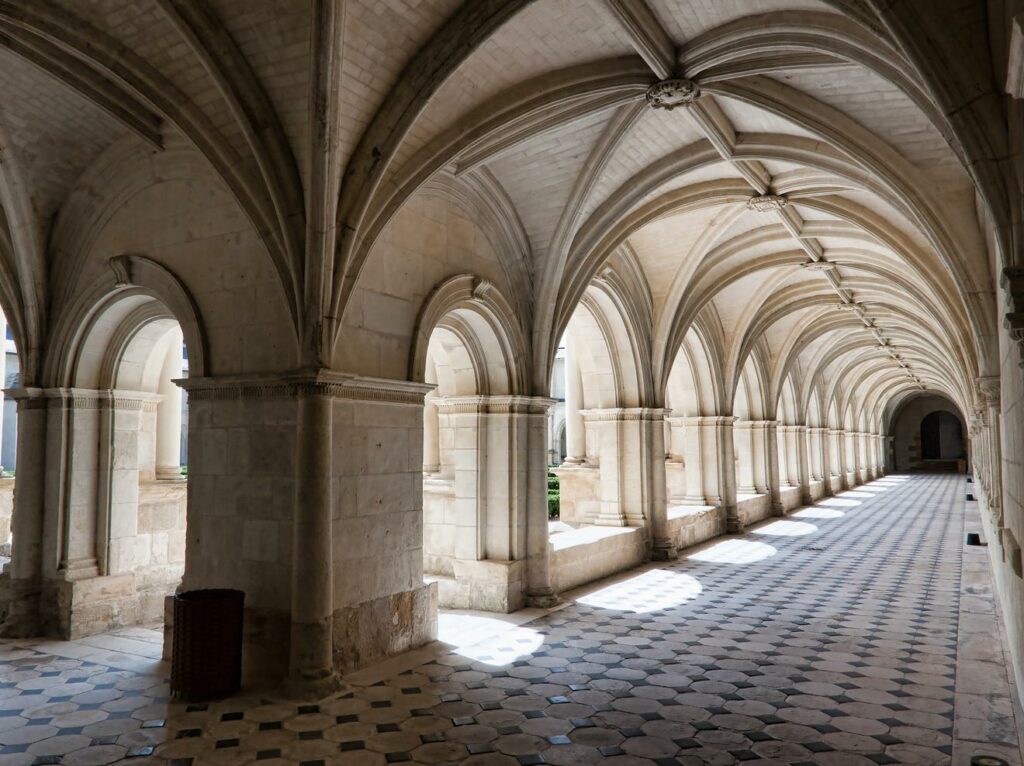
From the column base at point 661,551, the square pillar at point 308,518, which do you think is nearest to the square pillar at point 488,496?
the square pillar at point 308,518

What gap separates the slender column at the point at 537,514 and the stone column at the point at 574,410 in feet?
12.3

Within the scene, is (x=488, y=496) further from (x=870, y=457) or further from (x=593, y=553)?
(x=870, y=457)

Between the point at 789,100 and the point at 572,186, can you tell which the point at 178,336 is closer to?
the point at 572,186

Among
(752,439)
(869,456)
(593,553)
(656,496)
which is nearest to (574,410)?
(656,496)

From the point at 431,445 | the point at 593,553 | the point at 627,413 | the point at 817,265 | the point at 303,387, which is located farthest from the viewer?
the point at 817,265

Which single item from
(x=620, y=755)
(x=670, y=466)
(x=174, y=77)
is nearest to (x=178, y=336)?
(x=174, y=77)

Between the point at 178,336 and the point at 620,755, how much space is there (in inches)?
288

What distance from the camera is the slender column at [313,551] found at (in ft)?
19.5

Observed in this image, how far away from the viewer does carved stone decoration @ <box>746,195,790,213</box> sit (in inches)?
397

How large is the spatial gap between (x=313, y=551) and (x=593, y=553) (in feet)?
17.6

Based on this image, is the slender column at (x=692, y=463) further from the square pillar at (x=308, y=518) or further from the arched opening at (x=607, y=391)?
the square pillar at (x=308, y=518)

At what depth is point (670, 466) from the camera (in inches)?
647

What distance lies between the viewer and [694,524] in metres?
14.1

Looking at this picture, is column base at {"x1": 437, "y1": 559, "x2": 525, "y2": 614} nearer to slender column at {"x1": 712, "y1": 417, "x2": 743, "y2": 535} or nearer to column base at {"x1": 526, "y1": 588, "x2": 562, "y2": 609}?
column base at {"x1": 526, "y1": 588, "x2": 562, "y2": 609}
